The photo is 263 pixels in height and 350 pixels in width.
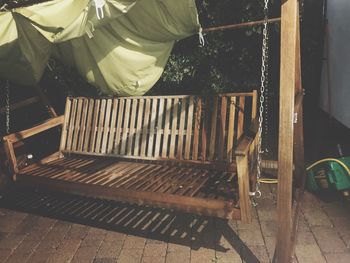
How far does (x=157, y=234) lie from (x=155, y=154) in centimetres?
91

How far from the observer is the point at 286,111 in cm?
260

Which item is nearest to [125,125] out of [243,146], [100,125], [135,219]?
[100,125]

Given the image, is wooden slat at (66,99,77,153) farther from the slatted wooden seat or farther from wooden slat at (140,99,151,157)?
wooden slat at (140,99,151,157)

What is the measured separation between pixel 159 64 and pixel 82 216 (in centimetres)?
195

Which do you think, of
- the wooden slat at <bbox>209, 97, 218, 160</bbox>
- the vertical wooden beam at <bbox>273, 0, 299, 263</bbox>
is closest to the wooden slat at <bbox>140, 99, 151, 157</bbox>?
the wooden slat at <bbox>209, 97, 218, 160</bbox>

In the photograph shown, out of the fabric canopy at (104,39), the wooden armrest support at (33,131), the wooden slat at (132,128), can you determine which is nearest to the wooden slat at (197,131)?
the fabric canopy at (104,39)

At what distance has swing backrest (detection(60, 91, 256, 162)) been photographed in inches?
152

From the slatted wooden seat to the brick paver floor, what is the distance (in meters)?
0.51

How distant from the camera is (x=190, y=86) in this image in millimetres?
5297

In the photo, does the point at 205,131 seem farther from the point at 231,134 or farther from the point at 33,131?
the point at 33,131

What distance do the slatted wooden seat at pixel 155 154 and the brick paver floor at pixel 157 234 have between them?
506 mm

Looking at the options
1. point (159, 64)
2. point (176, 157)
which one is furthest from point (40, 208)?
point (159, 64)

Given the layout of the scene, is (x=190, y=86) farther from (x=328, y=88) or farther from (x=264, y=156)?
(x=328, y=88)

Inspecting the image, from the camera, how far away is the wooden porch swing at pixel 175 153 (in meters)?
2.73
